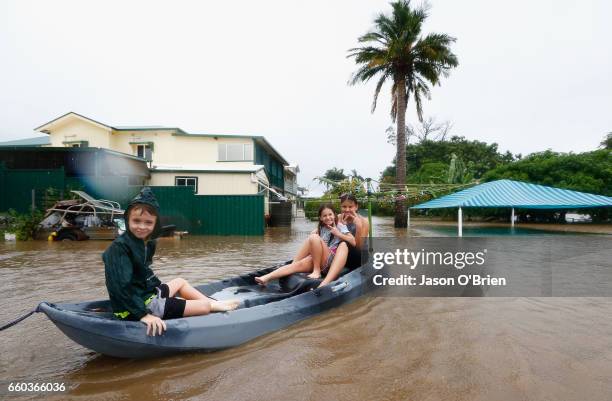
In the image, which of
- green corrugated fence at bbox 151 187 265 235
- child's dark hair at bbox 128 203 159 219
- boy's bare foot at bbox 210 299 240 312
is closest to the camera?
child's dark hair at bbox 128 203 159 219

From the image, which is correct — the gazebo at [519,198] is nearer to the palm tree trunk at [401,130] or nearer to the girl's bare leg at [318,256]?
the palm tree trunk at [401,130]

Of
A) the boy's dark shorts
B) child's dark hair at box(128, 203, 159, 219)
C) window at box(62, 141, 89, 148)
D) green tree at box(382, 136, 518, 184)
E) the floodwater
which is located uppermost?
green tree at box(382, 136, 518, 184)

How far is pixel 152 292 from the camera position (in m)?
3.47

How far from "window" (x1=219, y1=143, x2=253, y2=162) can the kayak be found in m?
17.6

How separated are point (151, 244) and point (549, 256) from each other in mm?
10394

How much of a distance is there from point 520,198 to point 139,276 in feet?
57.2

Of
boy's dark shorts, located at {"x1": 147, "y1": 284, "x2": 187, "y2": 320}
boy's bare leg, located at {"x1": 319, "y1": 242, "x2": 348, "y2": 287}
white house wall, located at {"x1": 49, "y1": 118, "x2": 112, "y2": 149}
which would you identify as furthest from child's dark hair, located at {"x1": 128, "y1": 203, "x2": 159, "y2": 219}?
white house wall, located at {"x1": 49, "y1": 118, "x2": 112, "y2": 149}

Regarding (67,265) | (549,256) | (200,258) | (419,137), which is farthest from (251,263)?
(419,137)

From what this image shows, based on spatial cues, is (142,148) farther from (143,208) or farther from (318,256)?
(143,208)

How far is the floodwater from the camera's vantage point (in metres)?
2.96

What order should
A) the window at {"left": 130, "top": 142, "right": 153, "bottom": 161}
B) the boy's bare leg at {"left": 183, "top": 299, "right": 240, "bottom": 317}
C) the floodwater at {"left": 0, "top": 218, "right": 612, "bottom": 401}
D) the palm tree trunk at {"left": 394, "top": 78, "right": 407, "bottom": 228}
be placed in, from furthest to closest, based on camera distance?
1. the window at {"left": 130, "top": 142, "right": 153, "bottom": 161}
2. the palm tree trunk at {"left": 394, "top": 78, "right": 407, "bottom": 228}
3. the boy's bare leg at {"left": 183, "top": 299, "right": 240, "bottom": 317}
4. the floodwater at {"left": 0, "top": 218, "right": 612, "bottom": 401}

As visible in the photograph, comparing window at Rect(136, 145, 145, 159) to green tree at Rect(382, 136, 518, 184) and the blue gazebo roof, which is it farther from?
green tree at Rect(382, 136, 518, 184)

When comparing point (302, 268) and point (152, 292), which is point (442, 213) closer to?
point (302, 268)

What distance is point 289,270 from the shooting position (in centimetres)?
548
